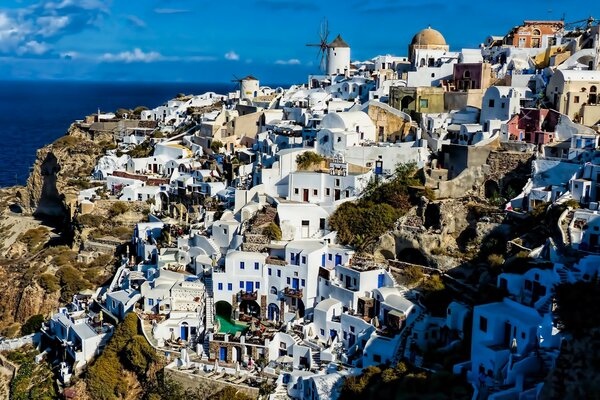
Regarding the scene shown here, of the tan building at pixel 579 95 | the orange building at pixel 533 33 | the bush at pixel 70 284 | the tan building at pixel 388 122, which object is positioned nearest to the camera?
the tan building at pixel 579 95

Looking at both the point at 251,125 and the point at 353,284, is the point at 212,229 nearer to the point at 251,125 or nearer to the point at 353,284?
the point at 353,284

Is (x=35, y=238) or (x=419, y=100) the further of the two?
(x=35, y=238)

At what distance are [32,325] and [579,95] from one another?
30765mm

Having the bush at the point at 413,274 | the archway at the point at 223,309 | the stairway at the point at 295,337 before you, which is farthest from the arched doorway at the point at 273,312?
the bush at the point at 413,274

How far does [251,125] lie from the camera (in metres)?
47.7

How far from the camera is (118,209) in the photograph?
43094 mm

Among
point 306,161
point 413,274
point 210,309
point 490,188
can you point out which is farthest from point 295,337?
point 490,188

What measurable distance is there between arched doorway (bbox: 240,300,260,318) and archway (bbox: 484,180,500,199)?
11748mm

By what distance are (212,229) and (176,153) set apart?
15552 mm

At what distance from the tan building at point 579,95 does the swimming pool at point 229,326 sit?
18959 mm

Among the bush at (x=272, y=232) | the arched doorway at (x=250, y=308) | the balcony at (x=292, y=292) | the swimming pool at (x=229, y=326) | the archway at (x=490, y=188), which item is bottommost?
the swimming pool at (x=229, y=326)

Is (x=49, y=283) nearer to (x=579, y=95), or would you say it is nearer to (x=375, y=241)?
(x=375, y=241)

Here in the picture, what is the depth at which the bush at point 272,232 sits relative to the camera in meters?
31.5

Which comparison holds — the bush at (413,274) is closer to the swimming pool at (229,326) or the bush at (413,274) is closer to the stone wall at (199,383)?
the swimming pool at (229,326)
